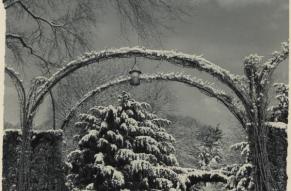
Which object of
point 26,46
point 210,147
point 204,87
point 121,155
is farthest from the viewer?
point 210,147

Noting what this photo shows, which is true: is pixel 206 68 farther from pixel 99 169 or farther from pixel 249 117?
pixel 99 169

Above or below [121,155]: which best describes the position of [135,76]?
above

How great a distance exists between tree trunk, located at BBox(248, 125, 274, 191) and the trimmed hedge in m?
3.20

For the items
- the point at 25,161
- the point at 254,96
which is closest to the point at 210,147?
the point at 25,161

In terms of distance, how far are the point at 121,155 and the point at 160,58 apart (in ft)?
22.8

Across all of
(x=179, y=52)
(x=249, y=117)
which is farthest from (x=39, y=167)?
(x=249, y=117)

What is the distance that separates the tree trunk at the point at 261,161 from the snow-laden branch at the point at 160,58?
1.59ft

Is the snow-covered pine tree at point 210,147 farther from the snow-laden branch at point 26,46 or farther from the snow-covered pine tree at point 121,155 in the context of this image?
the snow-laden branch at point 26,46

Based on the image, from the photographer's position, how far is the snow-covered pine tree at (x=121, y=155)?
14562mm

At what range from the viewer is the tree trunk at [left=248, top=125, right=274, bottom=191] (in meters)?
6.72

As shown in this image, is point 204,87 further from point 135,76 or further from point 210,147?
point 210,147

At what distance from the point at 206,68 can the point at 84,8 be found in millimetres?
2353

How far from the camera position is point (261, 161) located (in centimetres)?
677

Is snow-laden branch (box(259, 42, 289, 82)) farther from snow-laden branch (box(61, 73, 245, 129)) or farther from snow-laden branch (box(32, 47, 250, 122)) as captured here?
snow-laden branch (box(61, 73, 245, 129))
